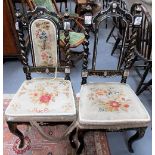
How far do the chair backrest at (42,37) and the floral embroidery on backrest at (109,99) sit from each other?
29cm

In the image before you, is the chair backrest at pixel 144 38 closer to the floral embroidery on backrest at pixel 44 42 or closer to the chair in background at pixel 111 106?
the chair in background at pixel 111 106

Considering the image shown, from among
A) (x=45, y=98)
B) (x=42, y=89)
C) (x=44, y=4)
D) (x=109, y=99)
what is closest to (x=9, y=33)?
(x=44, y=4)

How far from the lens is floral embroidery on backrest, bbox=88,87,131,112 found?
1408 mm

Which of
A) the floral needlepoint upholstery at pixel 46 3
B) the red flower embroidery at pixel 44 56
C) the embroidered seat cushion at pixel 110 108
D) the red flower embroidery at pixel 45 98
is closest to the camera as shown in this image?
the embroidered seat cushion at pixel 110 108

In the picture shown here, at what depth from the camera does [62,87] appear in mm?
1584

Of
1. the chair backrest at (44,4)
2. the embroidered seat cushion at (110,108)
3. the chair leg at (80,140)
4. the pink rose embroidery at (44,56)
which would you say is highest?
the chair backrest at (44,4)

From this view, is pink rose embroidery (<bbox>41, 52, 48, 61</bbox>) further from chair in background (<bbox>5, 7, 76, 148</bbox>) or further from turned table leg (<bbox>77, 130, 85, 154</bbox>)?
turned table leg (<bbox>77, 130, 85, 154</bbox>)

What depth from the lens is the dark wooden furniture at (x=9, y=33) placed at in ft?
8.10

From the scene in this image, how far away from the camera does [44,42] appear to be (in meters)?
1.56

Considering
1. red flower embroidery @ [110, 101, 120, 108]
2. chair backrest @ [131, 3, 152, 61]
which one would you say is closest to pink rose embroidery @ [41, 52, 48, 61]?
red flower embroidery @ [110, 101, 120, 108]

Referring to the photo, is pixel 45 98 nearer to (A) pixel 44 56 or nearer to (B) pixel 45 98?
(B) pixel 45 98

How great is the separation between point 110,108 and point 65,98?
32 centimetres

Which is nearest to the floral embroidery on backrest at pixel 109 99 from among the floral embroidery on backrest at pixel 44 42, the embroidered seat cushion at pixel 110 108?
the embroidered seat cushion at pixel 110 108

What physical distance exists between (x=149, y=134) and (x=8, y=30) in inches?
77.9
